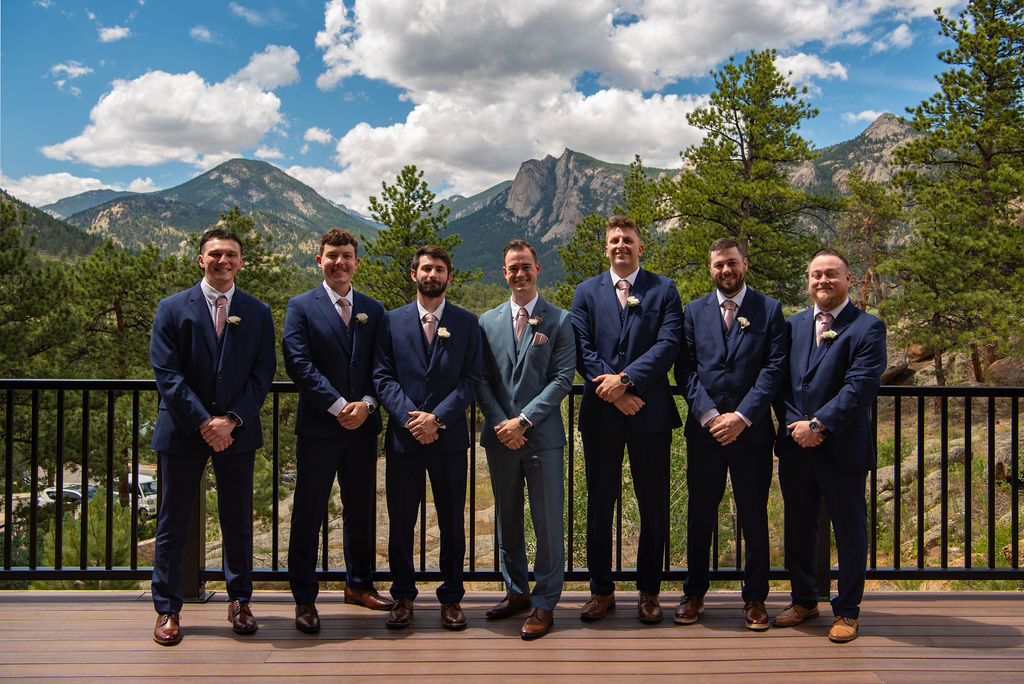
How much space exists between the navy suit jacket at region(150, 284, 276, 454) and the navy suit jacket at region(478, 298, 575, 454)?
3.78 feet

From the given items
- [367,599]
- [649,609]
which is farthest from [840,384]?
[367,599]

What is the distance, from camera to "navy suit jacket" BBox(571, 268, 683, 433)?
331 cm

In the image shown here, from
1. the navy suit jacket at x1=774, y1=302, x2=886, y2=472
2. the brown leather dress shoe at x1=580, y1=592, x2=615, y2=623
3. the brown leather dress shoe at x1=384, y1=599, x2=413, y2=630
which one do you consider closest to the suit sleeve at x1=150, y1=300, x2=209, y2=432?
the brown leather dress shoe at x1=384, y1=599, x2=413, y2=630

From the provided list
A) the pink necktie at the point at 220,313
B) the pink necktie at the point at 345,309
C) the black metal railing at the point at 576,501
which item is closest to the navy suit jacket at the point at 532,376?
the black metal railing at the point at 576,501

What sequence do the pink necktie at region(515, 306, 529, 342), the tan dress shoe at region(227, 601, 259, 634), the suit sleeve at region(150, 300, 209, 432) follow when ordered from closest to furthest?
the suit sleeve at region(150, 300, 209, 432), the tan dress shoe at region(227, 601, 259, 634), the pink necktie at region(515, 306, 529, 342)

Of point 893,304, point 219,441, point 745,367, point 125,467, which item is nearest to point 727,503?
point 893,304

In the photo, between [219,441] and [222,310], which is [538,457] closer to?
[219,441]

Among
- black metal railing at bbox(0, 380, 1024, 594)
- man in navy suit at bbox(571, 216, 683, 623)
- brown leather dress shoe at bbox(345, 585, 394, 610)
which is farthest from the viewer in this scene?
black metal railing at bbox(0, 380, 1024, 594)

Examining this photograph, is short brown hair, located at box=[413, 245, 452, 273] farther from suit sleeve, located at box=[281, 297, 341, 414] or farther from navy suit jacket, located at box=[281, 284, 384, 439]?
suit sleeve, located at box=[281, 297, 341, 414]

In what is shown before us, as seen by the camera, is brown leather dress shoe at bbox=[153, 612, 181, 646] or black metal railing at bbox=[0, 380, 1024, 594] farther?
black metal railing at bbox=[0, 380, 1024, 594]

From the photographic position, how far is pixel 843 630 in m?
3.15

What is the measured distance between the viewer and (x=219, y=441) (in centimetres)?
315

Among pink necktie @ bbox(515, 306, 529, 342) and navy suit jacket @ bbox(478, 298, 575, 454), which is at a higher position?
pink necktie @ bbox(515, 306, 529, 342)

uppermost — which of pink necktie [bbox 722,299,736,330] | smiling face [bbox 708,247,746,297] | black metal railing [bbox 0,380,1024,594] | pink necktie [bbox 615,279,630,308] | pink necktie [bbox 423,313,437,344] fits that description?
smiling face [bbox 708,247,746,297]
